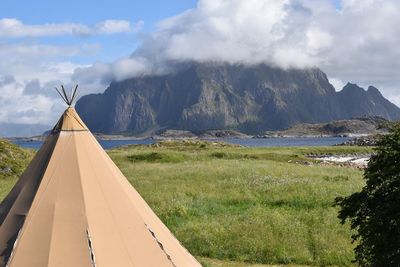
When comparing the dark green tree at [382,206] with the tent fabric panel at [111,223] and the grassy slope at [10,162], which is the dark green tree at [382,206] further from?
the grassy slope at [10,162]

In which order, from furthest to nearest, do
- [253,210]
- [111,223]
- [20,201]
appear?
[253,210]
[20,201]
[111,223]

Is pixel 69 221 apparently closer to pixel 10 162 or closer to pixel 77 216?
pixel 77 216

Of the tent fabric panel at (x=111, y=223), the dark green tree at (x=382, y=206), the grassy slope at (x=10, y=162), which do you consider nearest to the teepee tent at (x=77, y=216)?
the tent fabric panel at (x=111, y=223)

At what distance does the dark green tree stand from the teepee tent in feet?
16.5

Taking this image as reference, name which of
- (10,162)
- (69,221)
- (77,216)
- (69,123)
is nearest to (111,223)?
(77,216)

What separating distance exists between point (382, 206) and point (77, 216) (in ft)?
25.8

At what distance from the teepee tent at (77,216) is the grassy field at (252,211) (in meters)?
5.58

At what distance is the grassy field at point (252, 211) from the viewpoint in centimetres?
1933

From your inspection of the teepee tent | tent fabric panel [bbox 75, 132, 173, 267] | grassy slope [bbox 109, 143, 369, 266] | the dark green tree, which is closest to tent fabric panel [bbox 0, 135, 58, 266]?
the teepee tent

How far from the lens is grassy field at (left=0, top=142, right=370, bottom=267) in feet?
63.4

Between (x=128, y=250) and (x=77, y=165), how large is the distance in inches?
111

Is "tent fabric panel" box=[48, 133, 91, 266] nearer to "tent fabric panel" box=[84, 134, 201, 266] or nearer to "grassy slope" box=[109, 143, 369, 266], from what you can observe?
"tent fabric panel" box=[84, 134, 201, 266]

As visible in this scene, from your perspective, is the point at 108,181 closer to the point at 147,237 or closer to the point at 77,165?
the point at 77,165

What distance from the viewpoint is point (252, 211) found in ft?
82.1
